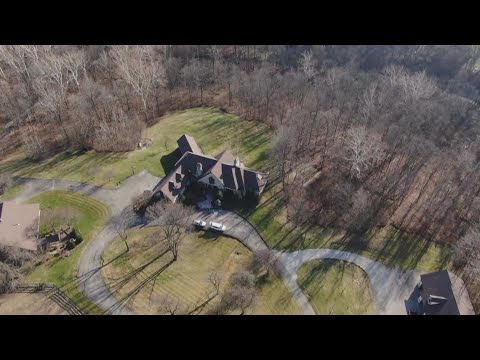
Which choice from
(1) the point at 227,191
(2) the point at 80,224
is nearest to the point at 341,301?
(1) the point at 227,191

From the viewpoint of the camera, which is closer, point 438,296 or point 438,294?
point 438,296

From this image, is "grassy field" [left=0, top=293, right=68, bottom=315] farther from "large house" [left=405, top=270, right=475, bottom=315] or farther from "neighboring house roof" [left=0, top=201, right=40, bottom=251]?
"large house" [left=405, top=270, right=475, bottom=315]

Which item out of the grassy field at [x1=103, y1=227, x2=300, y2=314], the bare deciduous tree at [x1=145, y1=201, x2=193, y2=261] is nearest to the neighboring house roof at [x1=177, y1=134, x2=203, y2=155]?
the bare deciduous tree at [x1=145, y1=201, x2=193, y2=261]

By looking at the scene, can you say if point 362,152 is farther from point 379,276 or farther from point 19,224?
point 19,224

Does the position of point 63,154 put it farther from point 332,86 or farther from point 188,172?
point 332,86

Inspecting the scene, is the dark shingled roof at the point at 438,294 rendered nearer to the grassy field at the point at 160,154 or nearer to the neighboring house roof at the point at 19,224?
the grassy field at the point at 160,154

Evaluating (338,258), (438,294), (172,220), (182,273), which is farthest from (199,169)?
(438,294)
